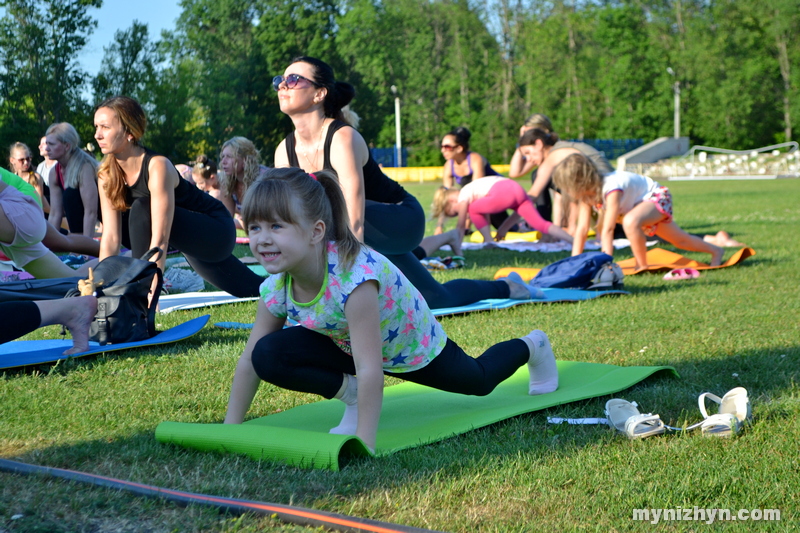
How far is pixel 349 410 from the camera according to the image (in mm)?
3162

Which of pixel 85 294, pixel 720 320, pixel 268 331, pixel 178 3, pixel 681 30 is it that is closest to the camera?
pixel 268 331

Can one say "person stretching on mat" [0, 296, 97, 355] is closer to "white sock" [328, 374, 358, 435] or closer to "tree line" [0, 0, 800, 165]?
"white sock" [328, 374, 358, 435]

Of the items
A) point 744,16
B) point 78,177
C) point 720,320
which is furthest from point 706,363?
point 744,16

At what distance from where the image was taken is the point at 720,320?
542 cm

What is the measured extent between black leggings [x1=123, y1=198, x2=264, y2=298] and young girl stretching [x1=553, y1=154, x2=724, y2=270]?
10.2 feet

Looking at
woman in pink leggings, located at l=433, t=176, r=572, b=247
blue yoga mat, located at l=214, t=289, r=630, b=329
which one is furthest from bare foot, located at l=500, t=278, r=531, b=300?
woman in pink leggings, located at l=433, t=176, r=572, b=247

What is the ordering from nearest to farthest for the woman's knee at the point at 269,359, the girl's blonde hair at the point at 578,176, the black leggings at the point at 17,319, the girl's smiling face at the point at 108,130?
the woman's knee at the point at 269,359, the black leggings at the point at 17,319, the girl's smiling face at the point at 108,130, the girl's blonde hair at the point at 578,176

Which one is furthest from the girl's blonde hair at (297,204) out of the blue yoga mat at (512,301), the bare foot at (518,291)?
the bare foot at (518,291)

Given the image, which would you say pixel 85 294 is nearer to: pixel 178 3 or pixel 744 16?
pixel 178 3

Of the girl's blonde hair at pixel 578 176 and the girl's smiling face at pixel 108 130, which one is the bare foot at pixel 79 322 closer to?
the girl's smiling face at pixel 108 130

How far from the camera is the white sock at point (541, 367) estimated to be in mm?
3682

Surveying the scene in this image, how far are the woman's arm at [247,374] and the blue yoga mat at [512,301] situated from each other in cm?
230

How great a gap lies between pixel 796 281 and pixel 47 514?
255 inches

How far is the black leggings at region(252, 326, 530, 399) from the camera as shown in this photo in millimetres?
2992
